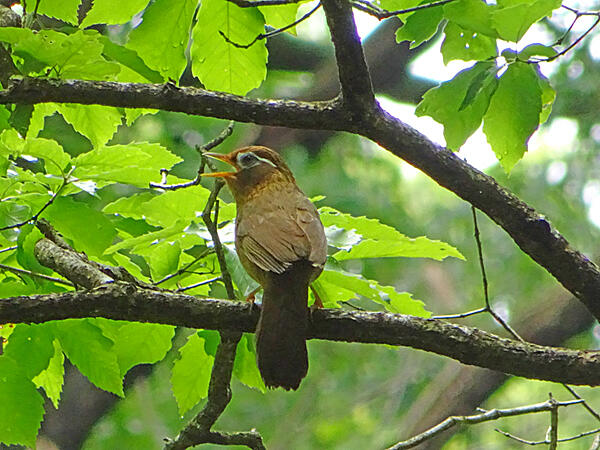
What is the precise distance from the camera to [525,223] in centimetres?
277

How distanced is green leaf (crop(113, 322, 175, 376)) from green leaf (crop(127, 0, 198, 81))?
35.0 inches

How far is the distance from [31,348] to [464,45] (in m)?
1.72

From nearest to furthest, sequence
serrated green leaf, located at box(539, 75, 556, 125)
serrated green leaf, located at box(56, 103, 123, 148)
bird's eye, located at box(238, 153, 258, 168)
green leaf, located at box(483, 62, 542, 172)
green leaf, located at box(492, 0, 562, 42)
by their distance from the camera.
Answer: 1. green leaf, located at box(492, 0, 562, 42)
2. green leaf, located at box(483, 62, 542, 172)
3. serrated green leaf, located at box(539, 75, 556, 125)
4. serrated green leaf, located at box(56, 103, 123, 148)
5. bird's eye, located at box(238, 153, 258, 168)

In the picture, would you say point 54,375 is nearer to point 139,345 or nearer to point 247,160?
point 139,345

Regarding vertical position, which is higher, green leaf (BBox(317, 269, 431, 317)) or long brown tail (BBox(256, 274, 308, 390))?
green leaf (BBox(317, 269, 431, 317))

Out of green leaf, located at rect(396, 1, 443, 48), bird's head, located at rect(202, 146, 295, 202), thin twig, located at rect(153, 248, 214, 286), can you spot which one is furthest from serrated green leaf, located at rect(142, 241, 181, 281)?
green leaf, located at rect(396, 1, 443, 48)

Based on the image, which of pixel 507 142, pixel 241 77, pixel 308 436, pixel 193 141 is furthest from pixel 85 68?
pixel 308 436

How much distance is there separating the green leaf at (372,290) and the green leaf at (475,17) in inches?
33.5

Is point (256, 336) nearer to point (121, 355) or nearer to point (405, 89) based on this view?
point (121, 355)

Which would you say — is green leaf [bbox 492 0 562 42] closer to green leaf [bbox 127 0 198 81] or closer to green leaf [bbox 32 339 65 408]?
green leaf [bbox 127 0 198 81]

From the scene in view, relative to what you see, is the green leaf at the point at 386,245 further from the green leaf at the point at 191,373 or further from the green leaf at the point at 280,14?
the green leaf at the point at 280,14

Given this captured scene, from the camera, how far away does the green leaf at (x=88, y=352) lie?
2734mm

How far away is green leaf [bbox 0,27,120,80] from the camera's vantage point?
2.36m

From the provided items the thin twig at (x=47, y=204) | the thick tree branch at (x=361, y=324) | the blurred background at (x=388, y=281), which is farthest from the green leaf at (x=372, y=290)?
the blurred background at (x=388, y=281)
